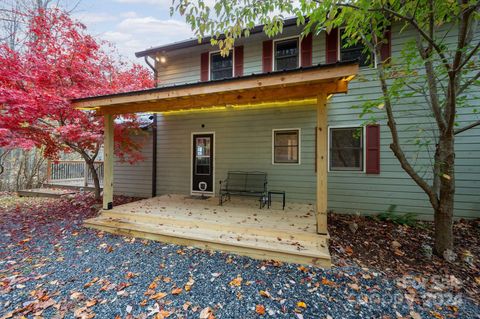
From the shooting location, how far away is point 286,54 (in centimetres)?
559

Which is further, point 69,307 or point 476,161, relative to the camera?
point 476,161

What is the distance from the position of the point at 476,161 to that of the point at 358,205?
2463mm

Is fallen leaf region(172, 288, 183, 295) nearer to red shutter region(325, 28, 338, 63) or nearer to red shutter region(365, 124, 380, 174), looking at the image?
red shutter region(365, 124, 380, 174)

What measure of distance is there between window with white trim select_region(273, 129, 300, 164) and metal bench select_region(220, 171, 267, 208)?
0.66 meters

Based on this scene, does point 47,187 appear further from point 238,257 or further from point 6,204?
point 238,257

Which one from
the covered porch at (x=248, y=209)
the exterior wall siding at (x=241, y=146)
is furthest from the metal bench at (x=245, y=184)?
the covered porch at (x=248, y=209)

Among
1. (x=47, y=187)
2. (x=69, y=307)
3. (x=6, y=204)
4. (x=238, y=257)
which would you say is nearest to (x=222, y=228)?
(x=238, y=257)

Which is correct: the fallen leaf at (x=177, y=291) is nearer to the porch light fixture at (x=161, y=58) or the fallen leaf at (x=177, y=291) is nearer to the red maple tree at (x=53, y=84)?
the red maple tree at (x=53, y=84)

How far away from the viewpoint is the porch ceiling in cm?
288

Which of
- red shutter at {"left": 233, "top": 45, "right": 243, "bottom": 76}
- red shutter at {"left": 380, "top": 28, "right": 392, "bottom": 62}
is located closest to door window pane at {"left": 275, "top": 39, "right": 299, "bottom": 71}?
red shutter at {"left": 233, "top": 45, "right": 243, "bottom": 76}

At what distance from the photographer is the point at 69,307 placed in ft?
6.86

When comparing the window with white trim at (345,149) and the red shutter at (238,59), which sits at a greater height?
the red shutter at (238,59)

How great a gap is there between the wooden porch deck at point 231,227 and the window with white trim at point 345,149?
131 cm

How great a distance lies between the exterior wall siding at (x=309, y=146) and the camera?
14.6 ft
